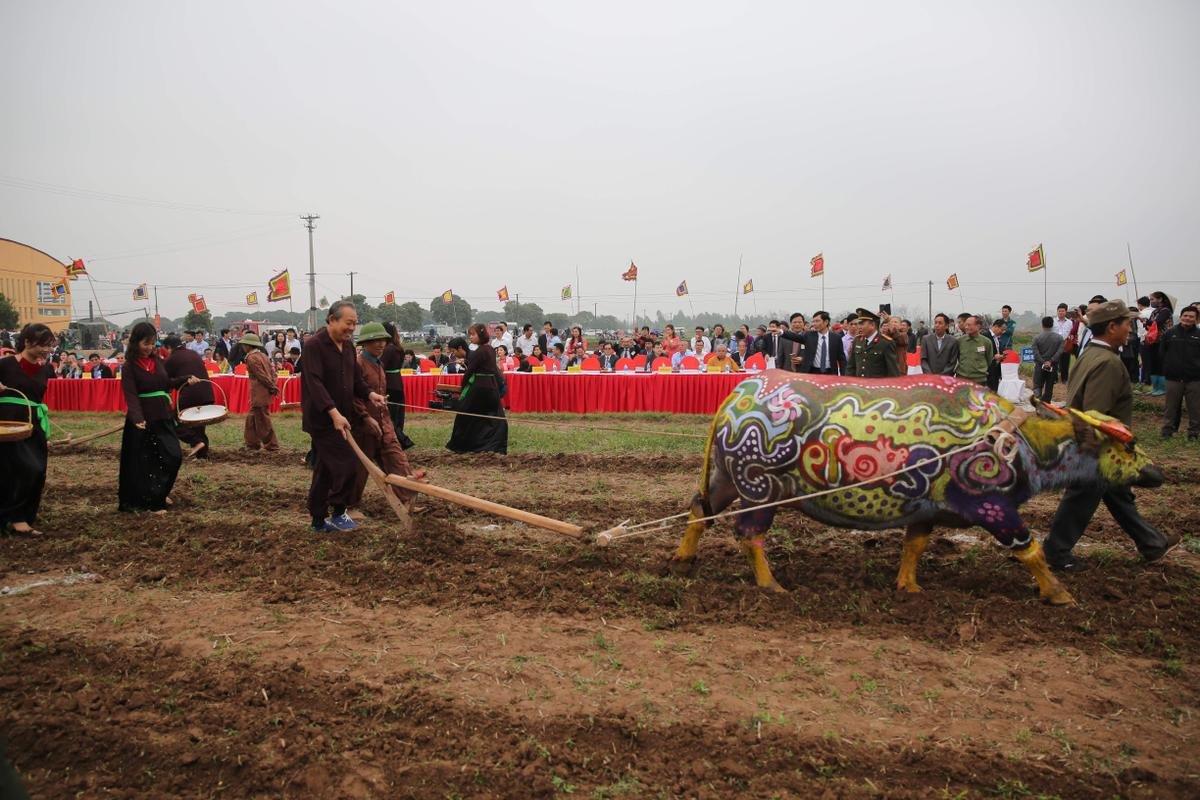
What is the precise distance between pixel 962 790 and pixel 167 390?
26.4ft

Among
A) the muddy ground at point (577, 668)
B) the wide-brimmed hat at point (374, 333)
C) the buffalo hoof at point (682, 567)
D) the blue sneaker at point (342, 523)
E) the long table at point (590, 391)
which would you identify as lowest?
the muddy ground at point (577, 668)

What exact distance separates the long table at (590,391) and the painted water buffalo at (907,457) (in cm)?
943

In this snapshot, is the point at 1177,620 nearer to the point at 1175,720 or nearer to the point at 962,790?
the point at 1175,720

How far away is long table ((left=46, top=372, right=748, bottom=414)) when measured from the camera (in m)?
15.6

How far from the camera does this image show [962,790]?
359cm

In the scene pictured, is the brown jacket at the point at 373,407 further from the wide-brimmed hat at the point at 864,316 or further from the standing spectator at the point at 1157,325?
the standing spectator at the point at 1157,325

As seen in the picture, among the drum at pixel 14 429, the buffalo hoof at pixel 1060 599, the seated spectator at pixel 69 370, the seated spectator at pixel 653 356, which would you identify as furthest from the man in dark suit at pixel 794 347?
the seated spectator at pixel 69 370

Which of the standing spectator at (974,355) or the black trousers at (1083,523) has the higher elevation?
the standing spectator at (974,355)

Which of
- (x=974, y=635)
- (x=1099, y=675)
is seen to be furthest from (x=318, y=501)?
(x=1099, y=675)

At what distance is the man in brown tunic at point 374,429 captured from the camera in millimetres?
8031

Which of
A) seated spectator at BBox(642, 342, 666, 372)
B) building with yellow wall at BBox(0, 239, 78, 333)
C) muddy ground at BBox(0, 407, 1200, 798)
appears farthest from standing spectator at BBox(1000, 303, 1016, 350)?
building with yellow wall at BBox(0, 239, 78, 333)

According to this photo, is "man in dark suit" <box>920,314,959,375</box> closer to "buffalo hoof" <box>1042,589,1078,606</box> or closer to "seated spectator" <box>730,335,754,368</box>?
"seated spectator" <box>730,335,754,368</box>

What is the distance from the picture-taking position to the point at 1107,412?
21.0 feet

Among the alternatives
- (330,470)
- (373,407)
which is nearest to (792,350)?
(373,407)
